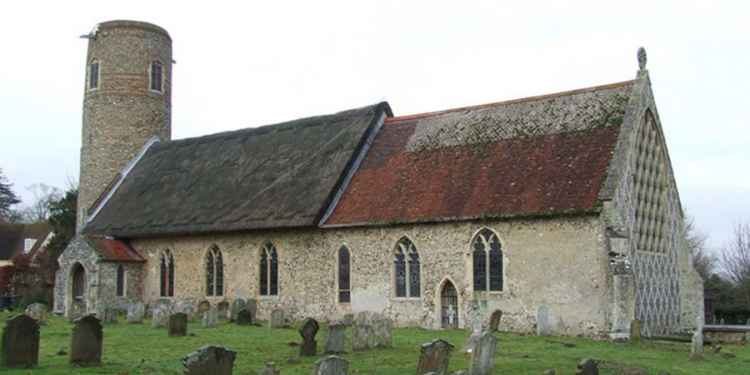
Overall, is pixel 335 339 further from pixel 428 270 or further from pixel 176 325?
pixel 428 270

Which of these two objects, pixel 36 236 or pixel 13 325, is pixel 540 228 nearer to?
pixel 13 325

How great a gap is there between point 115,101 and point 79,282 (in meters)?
9.62

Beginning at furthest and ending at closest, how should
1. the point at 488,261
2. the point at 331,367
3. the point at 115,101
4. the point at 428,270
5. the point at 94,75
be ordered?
the point at 94,75, the point at 115,101, the point at 428,270, the point at 488,261, the point at 331,367

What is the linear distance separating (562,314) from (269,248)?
1152 cm

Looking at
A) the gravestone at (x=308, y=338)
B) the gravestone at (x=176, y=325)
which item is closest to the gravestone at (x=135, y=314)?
the gravestone at (x=176, y=325)

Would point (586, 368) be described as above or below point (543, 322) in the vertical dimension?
below

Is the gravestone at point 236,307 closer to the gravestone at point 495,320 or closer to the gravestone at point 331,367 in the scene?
the gravestone at point 495,320

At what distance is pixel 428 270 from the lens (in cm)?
2611

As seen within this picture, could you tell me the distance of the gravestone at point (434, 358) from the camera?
1406 centimetres

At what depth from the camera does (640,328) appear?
2339 centimetres

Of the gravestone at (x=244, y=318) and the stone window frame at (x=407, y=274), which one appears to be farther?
the gravestone at (x=244, y=318)

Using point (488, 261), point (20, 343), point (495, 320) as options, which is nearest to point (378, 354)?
point (495, 320)

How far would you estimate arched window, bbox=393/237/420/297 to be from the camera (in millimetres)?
26578

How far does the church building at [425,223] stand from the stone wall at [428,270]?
48mm
